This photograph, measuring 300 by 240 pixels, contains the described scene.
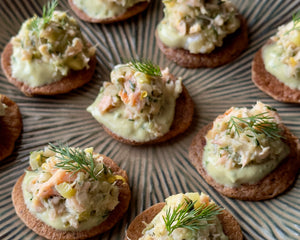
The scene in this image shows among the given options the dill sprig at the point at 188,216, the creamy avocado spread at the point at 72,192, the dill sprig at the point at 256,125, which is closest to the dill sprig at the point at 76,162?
the creamy avocado spread at the point at 72,192

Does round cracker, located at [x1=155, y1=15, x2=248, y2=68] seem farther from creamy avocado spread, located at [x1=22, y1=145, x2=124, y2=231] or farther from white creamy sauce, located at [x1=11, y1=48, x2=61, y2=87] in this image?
creamy avocado spread, located at [x1=22, y1=145, x2=124, y2=231]

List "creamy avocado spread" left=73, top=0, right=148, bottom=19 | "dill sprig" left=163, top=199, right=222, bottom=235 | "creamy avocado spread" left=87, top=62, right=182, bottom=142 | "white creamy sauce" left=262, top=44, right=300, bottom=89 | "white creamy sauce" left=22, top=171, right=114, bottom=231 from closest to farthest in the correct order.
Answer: "dill sprig" left=163, top=199, right=222, bottom=235 → "white creamy sauce" left=22, top=171, right=114, bottom=231 → "creamy avocado spread" left=87, top=62, right=182, bottom=142 → "white creamy sauce" left=262, top=44, right=300, bottom=89 → "creamy avocado spread" left=73, top=0, right=148, bottom=19

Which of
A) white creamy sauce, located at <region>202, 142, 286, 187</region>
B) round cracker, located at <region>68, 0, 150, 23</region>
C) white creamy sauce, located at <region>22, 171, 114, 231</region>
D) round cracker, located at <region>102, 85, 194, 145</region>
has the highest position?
round cracker, located at <region>68, 0, 150, 23</region>

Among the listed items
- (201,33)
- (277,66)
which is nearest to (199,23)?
(201,33)

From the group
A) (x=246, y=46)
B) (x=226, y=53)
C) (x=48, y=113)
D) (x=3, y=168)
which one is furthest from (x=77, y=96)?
(x=246, y=46)

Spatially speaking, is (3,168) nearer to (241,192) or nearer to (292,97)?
(241,192)

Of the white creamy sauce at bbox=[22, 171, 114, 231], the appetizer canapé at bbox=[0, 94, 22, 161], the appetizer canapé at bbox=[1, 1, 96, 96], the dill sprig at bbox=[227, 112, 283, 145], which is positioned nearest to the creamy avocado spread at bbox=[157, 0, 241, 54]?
the appetizer canapé at bbox=[1, 1, 96, 96]

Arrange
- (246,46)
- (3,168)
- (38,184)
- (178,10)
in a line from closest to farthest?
(38,184), (3,168), (178,10), (246,46)
